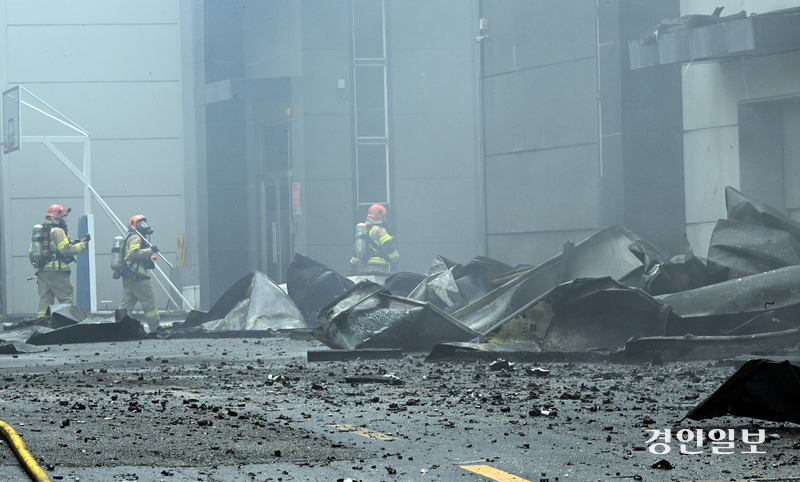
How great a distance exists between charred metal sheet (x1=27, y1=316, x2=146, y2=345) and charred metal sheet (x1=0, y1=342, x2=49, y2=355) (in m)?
0.94

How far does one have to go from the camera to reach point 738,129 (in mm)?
13055

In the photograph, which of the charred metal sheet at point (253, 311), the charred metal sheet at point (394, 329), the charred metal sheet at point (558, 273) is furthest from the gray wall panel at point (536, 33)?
the charred metal sheet at point (394, 329)

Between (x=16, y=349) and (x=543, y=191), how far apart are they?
7871mm

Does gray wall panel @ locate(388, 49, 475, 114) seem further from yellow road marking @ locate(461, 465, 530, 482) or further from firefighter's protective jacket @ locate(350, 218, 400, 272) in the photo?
yellow road marking @ locate(461, 465, 530, 482)

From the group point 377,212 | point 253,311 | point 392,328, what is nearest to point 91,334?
point 253,311

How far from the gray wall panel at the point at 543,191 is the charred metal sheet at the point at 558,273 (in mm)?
2225

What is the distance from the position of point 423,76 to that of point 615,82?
9.67m

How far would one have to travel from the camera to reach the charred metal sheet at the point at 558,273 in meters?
11.2

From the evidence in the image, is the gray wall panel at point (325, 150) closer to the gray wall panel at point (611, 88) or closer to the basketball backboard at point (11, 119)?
the basketball backboard at point (11, 119)

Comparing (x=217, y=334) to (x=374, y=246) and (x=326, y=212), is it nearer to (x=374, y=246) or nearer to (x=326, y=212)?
(x=374, y=246)

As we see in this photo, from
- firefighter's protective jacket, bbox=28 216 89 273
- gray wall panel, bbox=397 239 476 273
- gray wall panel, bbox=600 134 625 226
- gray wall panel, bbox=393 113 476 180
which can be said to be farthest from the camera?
gray wall panel, bbox=393 113 476 180

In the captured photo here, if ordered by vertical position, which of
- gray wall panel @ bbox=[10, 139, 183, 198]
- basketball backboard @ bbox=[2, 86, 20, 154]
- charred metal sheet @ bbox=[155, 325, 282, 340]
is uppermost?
basketball backboard @ bbox=[2, 86, 20, 154]

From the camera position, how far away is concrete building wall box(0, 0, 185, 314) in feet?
83.9

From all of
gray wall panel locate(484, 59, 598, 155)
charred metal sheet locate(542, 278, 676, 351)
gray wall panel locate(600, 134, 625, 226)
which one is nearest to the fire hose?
charred metal sheet locate(542, 278, 676, 351)
